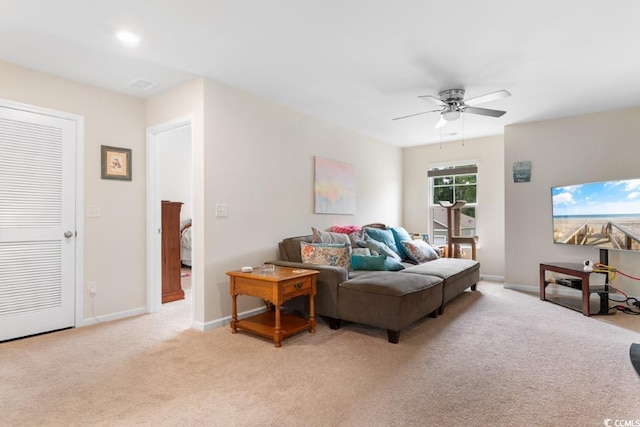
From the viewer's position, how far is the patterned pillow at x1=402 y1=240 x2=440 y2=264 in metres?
4.86

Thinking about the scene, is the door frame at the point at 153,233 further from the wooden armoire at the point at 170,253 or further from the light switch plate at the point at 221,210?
the light switch plate at the point at 221,210

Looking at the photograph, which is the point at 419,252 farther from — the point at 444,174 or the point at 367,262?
the point at 444,174

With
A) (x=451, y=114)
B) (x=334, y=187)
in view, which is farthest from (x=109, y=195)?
(x=451, y=114)

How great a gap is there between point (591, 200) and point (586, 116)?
1.15 meters

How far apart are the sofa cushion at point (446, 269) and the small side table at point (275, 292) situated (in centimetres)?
121

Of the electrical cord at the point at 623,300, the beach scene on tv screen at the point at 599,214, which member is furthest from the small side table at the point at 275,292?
the beach scene on tv screen at the point at 599,214

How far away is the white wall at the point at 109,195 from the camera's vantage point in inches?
129

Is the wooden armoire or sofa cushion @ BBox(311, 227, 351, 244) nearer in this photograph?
sofa cushion @ BBox(311, 227, 351, 244)

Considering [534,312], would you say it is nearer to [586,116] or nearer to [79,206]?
[586,116]

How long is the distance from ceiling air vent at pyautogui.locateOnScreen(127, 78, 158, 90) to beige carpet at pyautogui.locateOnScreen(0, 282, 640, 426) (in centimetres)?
231

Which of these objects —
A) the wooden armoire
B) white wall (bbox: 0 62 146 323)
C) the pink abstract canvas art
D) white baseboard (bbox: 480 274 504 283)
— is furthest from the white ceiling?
white baseboard (bbox: 480 274 504 283)

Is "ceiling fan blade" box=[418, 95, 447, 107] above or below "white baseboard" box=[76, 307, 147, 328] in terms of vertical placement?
above

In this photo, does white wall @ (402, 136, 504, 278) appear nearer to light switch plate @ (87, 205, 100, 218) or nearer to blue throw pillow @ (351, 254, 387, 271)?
blue throw pillow @ (351, 254, 387, 271)

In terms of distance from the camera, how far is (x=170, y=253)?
4.34 meters
